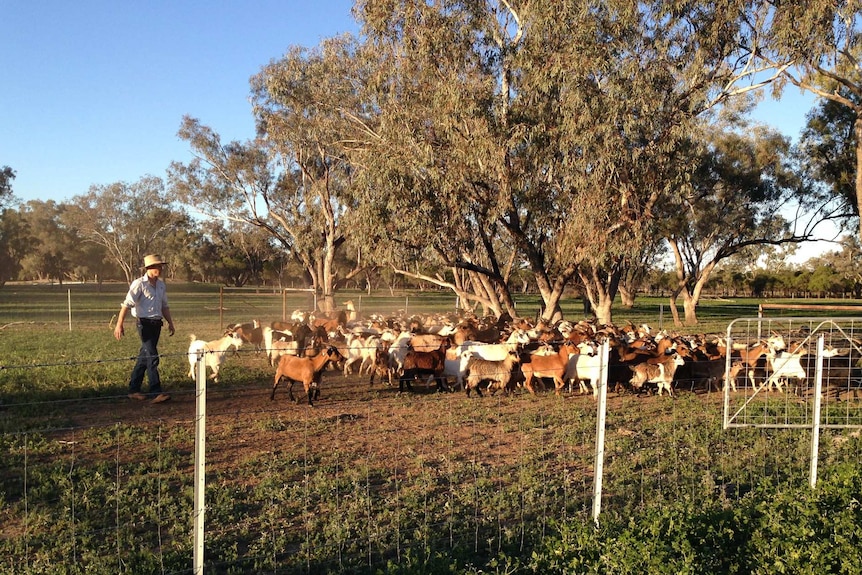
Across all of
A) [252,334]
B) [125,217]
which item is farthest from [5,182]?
[252,334]

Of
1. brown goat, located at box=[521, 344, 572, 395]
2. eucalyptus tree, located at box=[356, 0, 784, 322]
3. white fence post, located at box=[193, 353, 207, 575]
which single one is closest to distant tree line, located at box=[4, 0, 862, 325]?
eucalyptus tree, located at box=[356, 0, 784, 322]

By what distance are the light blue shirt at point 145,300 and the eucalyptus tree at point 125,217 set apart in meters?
51.2

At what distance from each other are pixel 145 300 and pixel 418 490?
5.85 m

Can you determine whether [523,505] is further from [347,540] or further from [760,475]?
[760,475]

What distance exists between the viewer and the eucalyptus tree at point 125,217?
58312mm

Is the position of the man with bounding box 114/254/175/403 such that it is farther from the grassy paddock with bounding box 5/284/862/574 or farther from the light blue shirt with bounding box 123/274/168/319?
the grassy paddock with bounding box 5/284/862/574

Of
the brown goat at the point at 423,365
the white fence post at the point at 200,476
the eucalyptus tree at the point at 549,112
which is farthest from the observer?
the eucalyptus tree at the point at 549,112

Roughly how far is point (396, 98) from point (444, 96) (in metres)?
2.64

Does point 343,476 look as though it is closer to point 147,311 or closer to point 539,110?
point 147,311

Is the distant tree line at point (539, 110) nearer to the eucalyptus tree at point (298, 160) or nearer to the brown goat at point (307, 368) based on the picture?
the eucalyptus tree at point (298, 160)

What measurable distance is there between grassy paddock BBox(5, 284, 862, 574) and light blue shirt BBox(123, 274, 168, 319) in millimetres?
1361

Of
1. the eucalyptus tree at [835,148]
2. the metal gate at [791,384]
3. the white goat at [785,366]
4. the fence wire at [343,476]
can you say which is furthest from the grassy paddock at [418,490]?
the eucalyptus tree at [835,148]

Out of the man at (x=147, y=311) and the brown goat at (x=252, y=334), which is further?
the brown goat at (x=252, y=334)

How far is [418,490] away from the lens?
6191 millimetres
